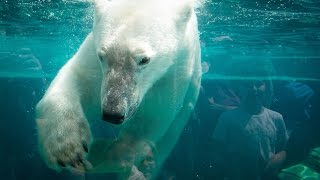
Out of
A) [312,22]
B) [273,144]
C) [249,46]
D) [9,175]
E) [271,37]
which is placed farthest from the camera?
[249,46]

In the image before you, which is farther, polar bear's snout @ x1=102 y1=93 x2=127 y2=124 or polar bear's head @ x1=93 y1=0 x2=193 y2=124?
polar bear's head @ x1=93 y1=0 x2=193 y2=124

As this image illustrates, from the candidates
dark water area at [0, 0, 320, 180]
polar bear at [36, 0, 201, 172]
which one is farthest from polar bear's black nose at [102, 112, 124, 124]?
dark water area at [0, 0, 320, 180]

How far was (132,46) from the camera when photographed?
1.98 meters

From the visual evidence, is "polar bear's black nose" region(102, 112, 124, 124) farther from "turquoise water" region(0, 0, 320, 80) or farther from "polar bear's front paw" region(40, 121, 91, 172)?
"turquoise water" region(0, 0, 320, 80)

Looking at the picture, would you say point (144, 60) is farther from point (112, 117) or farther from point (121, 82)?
point (112, 117)

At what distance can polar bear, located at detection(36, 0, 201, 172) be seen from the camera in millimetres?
1957

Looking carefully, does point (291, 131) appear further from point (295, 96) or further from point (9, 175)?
point (9, 175)

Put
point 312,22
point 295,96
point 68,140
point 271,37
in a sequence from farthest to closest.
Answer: point 271,37 → point 295,96 → point 312,22 → point 68,140

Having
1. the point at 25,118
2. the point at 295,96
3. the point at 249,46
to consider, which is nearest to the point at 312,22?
the point at 295,96

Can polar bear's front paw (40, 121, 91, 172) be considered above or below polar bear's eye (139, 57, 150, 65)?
below

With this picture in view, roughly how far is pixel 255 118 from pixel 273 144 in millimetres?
546

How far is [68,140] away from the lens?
245cm

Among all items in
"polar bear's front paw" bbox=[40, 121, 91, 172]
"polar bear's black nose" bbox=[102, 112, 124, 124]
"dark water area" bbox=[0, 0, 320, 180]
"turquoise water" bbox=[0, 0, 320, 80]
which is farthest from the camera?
"dark water area" bbox=[0, 0, 320, 180]

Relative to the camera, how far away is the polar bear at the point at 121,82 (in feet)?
6.42
